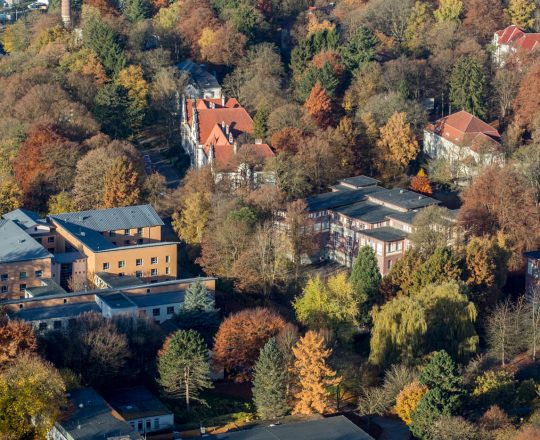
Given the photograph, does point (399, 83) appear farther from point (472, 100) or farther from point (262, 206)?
point (262, 206)

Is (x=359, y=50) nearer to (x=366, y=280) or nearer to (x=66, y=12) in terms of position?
(x=66, y=12)

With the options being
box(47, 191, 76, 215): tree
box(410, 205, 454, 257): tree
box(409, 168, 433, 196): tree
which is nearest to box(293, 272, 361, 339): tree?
box(410, 205, 454, 257): tree

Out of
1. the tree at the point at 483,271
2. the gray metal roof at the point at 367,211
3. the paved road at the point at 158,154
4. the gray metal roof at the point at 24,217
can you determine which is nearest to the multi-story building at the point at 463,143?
the gray metal roof at the point at 367,211

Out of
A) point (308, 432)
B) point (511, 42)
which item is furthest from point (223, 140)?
point (308, 432)

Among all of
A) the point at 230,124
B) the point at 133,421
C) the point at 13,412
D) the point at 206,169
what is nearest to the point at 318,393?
the point at 133,421

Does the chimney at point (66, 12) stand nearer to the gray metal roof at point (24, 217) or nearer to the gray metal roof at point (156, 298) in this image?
the gray metal roof at point (24, 217)

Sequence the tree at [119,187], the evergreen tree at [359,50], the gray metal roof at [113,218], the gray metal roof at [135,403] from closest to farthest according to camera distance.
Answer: the gray metal roof at [135,403]
the gray metal roof at [113,218]
the tree at [119,187]
the evergreen tree at [359,50]
